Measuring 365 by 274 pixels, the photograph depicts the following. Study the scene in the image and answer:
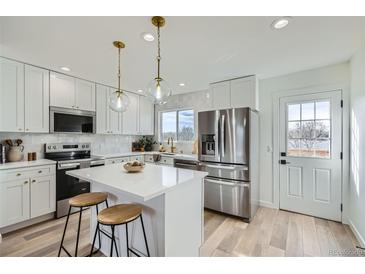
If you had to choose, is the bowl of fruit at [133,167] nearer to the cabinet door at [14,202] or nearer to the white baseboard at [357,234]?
the cabinet door at [14,202]

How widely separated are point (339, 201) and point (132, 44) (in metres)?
3.79

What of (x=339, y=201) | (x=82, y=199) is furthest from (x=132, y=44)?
(x=339, y=201)

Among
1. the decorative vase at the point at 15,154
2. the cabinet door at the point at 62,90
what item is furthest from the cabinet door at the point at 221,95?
the decorative vase at the point at 15,154

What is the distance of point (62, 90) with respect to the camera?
9.95 ft

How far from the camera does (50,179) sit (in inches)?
105

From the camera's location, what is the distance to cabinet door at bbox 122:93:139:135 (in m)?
4.16

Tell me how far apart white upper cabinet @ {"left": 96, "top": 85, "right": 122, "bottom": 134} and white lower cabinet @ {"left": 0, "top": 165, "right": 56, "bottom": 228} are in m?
1.25

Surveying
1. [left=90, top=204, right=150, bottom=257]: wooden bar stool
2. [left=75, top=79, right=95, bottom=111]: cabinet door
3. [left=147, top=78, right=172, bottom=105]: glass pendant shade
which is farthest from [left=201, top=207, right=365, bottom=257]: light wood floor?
[left=75, top=79, right=95, bottom=111]: cabinet door

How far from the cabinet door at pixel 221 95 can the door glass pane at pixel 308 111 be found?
1258mm

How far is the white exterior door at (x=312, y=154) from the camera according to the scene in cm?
260

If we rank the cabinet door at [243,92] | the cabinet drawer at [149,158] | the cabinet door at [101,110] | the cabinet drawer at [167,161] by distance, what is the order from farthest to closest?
1. the cabinet drawer at [149,158]
2. the cabinet drawer at [167,161]
3. the cabinet door at [101,110]
4. the cabinet door at [243,92]

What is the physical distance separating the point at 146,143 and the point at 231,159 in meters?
2.79

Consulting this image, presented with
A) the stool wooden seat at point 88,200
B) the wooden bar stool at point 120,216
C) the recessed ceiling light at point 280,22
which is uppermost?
the recessed ceiling light at point 280,22

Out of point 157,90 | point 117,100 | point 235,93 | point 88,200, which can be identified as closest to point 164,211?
point 88,200
